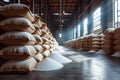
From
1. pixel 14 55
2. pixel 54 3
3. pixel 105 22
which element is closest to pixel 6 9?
pixel 14 55

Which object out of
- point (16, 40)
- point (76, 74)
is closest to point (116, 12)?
point (76, 74)

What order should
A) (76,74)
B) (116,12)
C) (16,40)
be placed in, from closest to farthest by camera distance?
(76,74) → (16,40) → (116,12)

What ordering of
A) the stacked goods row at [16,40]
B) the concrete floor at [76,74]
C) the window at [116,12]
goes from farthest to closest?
the window at [116,12]
the stacked goods row at [16,40]
the concrete floor at [76,74]

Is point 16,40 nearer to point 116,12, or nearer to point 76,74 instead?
point 76,74

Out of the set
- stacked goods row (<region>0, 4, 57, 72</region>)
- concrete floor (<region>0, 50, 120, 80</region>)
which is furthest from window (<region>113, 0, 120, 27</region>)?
stacked goods row (<region>0, 4, 57, 72</region>)

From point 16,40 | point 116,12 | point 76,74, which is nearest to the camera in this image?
point 76,74

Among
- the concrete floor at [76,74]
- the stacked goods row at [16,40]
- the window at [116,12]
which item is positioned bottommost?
the concrete floor at [76,74]

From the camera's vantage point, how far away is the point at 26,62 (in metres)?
3.99

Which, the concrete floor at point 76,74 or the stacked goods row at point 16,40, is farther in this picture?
the stacked goods row at point 16,40

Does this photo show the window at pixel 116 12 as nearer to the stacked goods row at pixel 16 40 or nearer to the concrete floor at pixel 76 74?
the concrete floor at pixel 76 74

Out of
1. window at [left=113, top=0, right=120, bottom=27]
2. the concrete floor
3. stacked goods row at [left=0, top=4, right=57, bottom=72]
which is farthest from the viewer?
window at [left=113, top=0, right=120, bottom=27]

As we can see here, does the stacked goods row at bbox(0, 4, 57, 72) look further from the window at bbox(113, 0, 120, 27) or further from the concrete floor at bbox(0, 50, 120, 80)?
the window at bbox(113, 0, 120, 27)

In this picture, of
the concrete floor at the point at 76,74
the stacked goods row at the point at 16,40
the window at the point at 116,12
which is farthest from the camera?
the window at the point at 116,12

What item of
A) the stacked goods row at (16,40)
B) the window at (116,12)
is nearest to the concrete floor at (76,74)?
the stacked goods row at (16,40)
